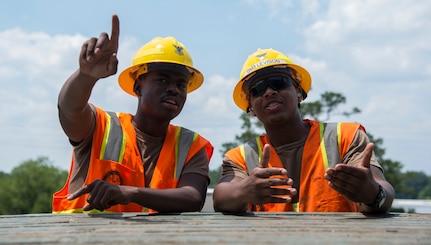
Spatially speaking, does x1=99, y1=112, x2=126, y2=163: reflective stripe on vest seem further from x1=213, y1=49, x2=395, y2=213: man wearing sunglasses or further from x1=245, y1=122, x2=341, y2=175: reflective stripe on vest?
x1=245, y1=122, x2=341, y2=175: reflective stripe on vest

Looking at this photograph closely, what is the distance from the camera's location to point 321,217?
3.53 meters

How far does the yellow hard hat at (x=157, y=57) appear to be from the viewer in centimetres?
475

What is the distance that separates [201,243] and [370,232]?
2.75 ft

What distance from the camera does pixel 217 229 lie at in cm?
277

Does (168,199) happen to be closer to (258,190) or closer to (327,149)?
(258,190)

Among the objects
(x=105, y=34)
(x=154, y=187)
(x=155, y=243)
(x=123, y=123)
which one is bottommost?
(x=155, y=243)

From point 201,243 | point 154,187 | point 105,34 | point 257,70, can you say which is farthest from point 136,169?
point 201,243

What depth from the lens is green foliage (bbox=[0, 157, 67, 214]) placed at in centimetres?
5256

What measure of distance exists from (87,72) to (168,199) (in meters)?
0.99

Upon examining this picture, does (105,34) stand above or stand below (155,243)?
above

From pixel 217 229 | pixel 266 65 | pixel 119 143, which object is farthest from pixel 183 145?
pixel 217 229

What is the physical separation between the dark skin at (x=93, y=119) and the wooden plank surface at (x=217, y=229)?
Result: 0.17 metres

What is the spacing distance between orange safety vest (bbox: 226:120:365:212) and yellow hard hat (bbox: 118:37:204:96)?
912mm

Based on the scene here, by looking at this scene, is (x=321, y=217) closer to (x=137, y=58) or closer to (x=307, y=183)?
(x=307, y=183)
